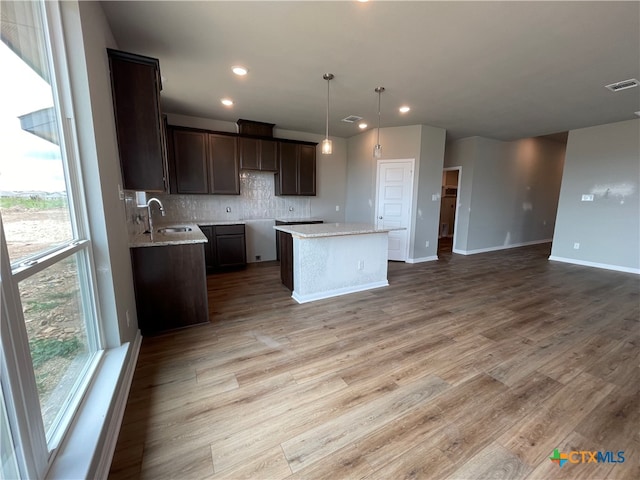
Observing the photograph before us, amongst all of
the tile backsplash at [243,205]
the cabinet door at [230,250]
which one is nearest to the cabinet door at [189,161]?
the tile backsplash at [243,205]

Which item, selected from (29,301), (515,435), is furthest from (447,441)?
(29,301)

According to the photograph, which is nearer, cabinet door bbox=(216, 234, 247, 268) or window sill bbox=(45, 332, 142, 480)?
window sill bbox=(45, 332, 142, 480)

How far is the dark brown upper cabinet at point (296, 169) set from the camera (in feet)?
16.7

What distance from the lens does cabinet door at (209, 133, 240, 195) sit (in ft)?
14.6

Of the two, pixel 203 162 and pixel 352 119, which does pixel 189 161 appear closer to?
pixel 203 162

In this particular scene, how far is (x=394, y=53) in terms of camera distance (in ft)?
8.05

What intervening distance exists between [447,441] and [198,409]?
1455 mm

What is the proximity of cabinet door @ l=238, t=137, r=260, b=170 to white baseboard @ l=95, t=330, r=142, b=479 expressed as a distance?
11.6ft

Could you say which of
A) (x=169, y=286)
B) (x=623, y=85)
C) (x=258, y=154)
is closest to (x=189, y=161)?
(x=258, y=154)

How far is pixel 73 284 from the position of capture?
1.45 meters

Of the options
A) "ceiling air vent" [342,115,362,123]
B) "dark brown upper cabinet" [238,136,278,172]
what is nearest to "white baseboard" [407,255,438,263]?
"ceiling air vent" [342,115,362,123]

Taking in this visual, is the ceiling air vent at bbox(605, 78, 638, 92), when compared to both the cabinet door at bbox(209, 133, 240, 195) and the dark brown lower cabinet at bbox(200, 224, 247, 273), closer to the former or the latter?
the cabinet door at bbox(209, 133, 240, 195)

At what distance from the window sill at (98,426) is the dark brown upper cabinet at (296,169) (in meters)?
3.97

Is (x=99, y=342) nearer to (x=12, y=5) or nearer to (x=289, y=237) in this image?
(x=12, y=5)
